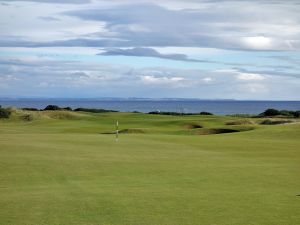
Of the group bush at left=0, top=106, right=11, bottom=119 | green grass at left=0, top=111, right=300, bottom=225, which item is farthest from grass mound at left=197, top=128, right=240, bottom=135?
bush at left=0, top=106, right=11, bottom=119

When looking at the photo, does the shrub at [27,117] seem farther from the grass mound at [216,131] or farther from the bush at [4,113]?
the grass mound at [216,131]

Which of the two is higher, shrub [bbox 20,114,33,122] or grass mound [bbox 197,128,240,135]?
shrub [bbox 20,114,33,122]

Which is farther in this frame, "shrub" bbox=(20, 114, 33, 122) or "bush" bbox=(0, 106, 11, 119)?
"bush" bbox=(0, 106, 11, 119)

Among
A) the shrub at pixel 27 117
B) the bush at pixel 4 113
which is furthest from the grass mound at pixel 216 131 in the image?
the bush at pixel 4 113

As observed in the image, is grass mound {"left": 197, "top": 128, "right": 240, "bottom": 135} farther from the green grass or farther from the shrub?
the shrub

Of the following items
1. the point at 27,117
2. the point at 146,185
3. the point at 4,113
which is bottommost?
the point at 146,185

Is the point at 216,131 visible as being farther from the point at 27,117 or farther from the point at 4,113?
the point at 4,113

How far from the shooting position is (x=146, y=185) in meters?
15.3

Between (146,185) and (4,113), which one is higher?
(4,113)

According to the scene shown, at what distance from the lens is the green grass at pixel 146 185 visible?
11.2m

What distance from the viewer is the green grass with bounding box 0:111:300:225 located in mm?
11250

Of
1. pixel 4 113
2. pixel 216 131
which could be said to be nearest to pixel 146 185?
pixel 216 131

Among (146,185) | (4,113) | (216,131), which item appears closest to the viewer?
(146,185)

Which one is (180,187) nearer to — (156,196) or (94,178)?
(156,196)
